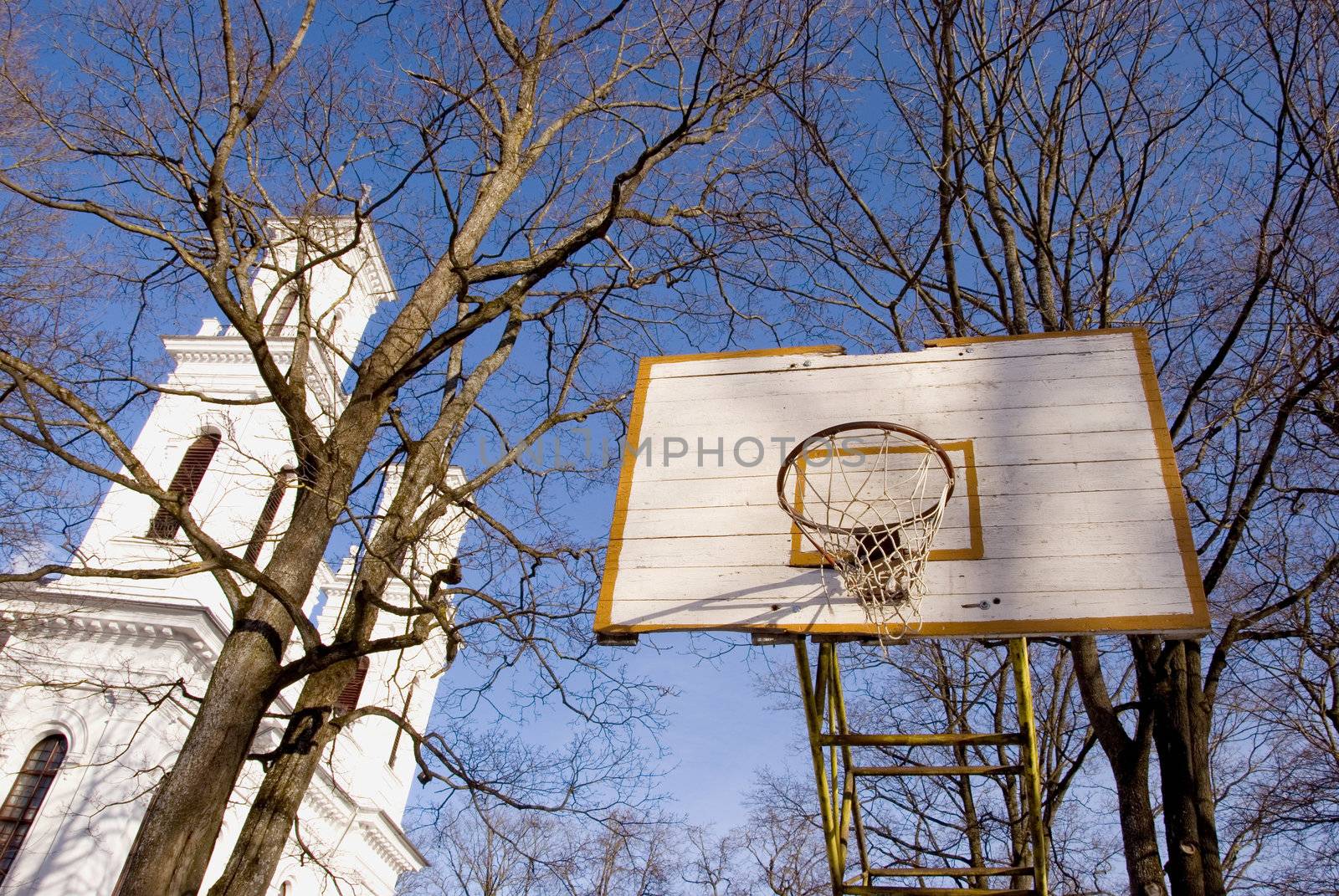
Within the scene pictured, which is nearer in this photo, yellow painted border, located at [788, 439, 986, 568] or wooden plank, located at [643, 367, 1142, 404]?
yellow painted border, located at [788, 439, 986, 568]

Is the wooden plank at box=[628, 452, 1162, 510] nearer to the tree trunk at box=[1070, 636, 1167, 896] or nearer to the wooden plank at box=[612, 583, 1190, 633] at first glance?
the wooden plank at box=[612, 583, 1190, 633]

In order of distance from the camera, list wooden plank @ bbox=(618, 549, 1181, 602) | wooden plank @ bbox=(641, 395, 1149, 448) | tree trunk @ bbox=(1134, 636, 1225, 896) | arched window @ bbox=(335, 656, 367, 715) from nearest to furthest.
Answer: wooden plank @ bbox=(618, 549, 1181, 602) → wooden plank @ bbox=(641, 395, 1149, 448) → tree trunk @ bbox=(1134, 636, 1225, 896) → arched window @ bbox=(335, 656, 367, 715)

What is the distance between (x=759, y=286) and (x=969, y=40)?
338 cm

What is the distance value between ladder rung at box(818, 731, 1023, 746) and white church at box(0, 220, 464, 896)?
6.49 meters

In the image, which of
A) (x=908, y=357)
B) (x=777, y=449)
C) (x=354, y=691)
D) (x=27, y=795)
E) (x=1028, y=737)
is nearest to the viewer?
(x=1028, y=737)

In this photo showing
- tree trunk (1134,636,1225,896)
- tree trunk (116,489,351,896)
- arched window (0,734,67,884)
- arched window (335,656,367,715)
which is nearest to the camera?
tree trunk (116,489,351,896)

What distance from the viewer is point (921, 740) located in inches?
209

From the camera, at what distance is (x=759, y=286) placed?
10508 millimetres

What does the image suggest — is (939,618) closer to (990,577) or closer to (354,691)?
(990,577)

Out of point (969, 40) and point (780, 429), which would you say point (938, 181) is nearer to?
point (969, 40)

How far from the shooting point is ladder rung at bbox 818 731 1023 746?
507cm

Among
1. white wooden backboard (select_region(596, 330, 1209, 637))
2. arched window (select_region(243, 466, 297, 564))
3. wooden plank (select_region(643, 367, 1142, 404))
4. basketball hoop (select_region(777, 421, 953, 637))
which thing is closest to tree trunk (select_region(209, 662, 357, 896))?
arched window (select_region(243, 466, 297, 564))

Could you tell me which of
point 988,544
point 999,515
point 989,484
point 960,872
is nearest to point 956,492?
point 989,484

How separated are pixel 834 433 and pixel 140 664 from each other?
637 inches
